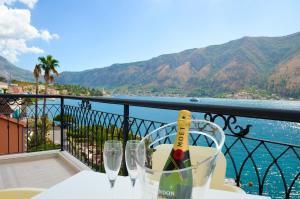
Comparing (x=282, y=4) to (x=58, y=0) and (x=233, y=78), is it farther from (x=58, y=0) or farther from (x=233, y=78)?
(x=58, y=0)

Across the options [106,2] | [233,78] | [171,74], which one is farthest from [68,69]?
[106,2]

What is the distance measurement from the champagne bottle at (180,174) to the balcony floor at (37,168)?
119 inches

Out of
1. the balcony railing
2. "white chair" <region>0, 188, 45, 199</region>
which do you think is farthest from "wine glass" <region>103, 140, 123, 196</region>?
the balcony railing

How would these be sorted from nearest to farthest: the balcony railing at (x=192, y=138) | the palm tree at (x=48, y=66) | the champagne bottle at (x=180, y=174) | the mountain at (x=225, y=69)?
the champagne bottle at (x=180, y=174), the balcony railing at (x=192, y=138), the palm tree at (x=48, y=66), the mountain at (x=225, y=69)

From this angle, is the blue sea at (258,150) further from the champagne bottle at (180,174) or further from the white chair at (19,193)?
the white chair at (19,193)

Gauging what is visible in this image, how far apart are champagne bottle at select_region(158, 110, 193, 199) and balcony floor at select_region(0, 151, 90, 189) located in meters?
Answer: 3.03

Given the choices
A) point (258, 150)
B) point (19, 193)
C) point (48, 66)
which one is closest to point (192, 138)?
point (19, 193)

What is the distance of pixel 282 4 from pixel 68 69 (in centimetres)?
9713

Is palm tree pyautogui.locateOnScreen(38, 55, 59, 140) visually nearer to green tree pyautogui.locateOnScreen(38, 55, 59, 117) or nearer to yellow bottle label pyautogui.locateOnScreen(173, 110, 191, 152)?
green tree pyautogui.locateOnScreen(38, 55, 59, 117)

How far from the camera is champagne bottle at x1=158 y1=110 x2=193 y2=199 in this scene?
0.59 m

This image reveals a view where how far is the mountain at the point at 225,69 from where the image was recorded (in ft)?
147

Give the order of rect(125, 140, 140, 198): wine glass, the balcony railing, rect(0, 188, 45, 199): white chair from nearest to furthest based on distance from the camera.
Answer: rect(125, 140, 140, 198): wine glass, rect(0, 188, 45, 199): white chair, the balcony railing

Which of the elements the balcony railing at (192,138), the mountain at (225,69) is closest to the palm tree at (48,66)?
the mountain at (225,69)

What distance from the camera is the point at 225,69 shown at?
55844mm
